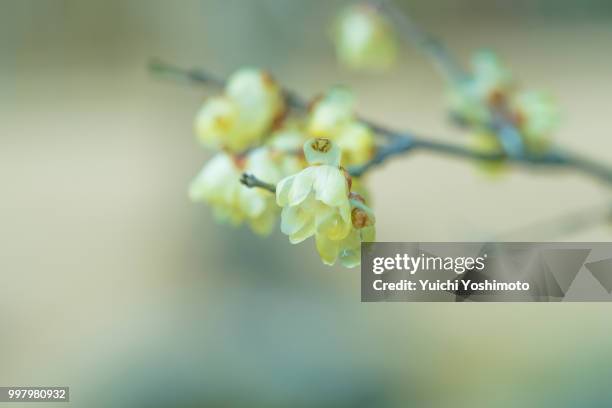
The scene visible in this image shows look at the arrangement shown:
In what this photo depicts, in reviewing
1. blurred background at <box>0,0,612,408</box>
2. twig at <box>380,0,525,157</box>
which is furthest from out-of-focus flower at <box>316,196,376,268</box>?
blurred background at <box>0,0,612,408</box>

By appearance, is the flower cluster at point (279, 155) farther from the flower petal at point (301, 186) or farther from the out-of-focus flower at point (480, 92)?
the out-of-focus flower at point (480, 92)

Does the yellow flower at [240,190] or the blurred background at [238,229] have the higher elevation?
the blurred background at [238,229]

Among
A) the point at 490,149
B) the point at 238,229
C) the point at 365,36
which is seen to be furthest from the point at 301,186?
the point at 238,229

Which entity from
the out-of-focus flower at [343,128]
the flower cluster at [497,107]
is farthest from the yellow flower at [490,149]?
the out-of-focus flower at [343,128]

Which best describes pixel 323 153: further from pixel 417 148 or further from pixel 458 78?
pixel 458 78

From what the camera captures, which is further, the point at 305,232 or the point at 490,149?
the point at 490,149

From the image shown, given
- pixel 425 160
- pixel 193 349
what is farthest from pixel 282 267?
pixel 425 160
